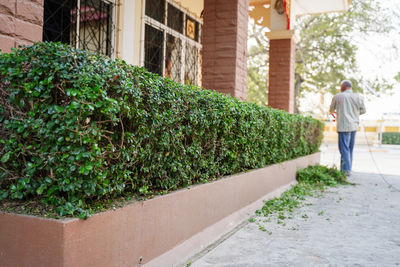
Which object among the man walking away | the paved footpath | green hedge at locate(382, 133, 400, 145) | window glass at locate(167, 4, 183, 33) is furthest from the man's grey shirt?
green hedge at locate(382, 133, 400, 145)

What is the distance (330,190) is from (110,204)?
5362 millimetres

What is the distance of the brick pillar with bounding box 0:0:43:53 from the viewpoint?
2627 millimetres

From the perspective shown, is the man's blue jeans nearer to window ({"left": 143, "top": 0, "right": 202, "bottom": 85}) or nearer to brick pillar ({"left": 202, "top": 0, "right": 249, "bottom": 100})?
brick pillar ({"left": 202, "top": 0, "right": 249, "bottom": 100})

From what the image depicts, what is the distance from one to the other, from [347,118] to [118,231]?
23.1 ft

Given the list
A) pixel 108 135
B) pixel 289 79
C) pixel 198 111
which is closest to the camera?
pixel 108 135

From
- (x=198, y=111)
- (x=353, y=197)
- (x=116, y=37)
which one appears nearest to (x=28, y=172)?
(x=198, y=111)

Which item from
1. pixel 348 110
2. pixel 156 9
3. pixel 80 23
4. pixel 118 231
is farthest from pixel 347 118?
pixel 118 231

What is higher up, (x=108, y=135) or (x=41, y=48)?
(x=41, y=48)

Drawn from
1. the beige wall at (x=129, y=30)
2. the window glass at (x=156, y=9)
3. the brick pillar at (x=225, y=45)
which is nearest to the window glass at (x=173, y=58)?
the window glass at (x=156, y=9)

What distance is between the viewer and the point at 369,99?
17.6 meters

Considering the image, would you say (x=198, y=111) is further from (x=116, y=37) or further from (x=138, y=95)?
(x=116, y=37)

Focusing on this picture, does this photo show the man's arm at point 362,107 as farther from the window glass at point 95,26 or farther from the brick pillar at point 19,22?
the brick pillar at point 19,22

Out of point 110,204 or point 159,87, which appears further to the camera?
point 159,87

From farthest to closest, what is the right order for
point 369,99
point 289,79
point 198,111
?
point 369,99, point 289,79, point 198,111
